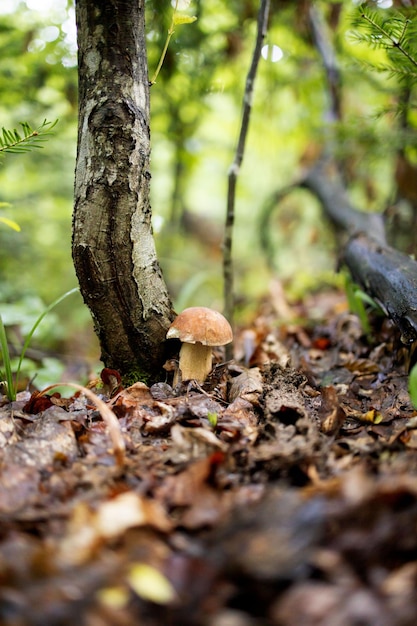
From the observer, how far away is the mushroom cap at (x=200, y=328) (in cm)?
228

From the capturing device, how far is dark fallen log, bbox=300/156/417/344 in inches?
89.9

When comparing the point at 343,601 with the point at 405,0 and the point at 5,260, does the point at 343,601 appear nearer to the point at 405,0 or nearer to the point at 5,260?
the point at 405,0

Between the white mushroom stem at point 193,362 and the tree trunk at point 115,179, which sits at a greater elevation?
the tree trunk at point 115,179

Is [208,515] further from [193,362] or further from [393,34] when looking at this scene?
[393,34]

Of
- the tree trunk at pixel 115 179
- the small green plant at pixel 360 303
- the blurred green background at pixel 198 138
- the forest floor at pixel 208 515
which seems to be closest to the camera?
the forest floor at pixel 208 515

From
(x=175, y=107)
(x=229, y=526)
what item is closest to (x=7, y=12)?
(x=175, y=107)

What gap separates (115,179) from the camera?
2082 millimetres

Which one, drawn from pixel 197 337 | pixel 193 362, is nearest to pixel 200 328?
pixel 197 337

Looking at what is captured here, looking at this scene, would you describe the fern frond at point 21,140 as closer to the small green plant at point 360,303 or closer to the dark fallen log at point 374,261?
the dark fallen log at point 374,261

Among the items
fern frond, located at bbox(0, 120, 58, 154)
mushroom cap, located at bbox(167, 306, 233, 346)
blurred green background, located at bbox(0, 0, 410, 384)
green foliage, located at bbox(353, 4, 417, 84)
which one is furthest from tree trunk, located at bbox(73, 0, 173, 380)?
green foliage, located at bbox(353, 4, 417, 84)

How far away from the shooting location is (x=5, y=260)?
583 cm

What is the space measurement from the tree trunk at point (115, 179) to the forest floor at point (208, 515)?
1.71 ft

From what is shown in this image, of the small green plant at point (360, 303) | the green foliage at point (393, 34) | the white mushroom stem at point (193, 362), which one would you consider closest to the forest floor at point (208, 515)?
the white mushroom stem at point (193, 362)

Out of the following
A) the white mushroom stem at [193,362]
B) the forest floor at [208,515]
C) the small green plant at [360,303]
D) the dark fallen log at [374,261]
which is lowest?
the forest floor at [208,515]
